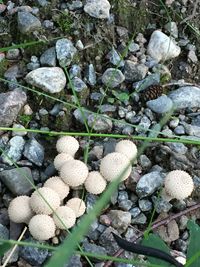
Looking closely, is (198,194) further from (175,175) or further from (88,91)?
(88,91)

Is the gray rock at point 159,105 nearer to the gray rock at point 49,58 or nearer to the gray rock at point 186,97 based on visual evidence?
the gray rock at point 186,97

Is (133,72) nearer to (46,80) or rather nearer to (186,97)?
(186,97)

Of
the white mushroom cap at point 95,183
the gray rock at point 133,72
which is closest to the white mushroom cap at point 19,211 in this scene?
the white mushroom cap at point 95,183

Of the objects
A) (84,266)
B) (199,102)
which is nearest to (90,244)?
(84,266)

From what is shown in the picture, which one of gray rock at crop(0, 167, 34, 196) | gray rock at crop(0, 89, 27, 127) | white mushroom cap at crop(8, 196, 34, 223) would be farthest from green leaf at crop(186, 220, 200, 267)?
gray rock at crop(0, 89, 27, 127)

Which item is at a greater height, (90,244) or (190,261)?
(190,261)

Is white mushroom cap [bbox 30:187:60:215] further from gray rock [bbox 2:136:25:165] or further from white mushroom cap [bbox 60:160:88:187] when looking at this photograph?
gray rock [bbox 2:136:25:165]
